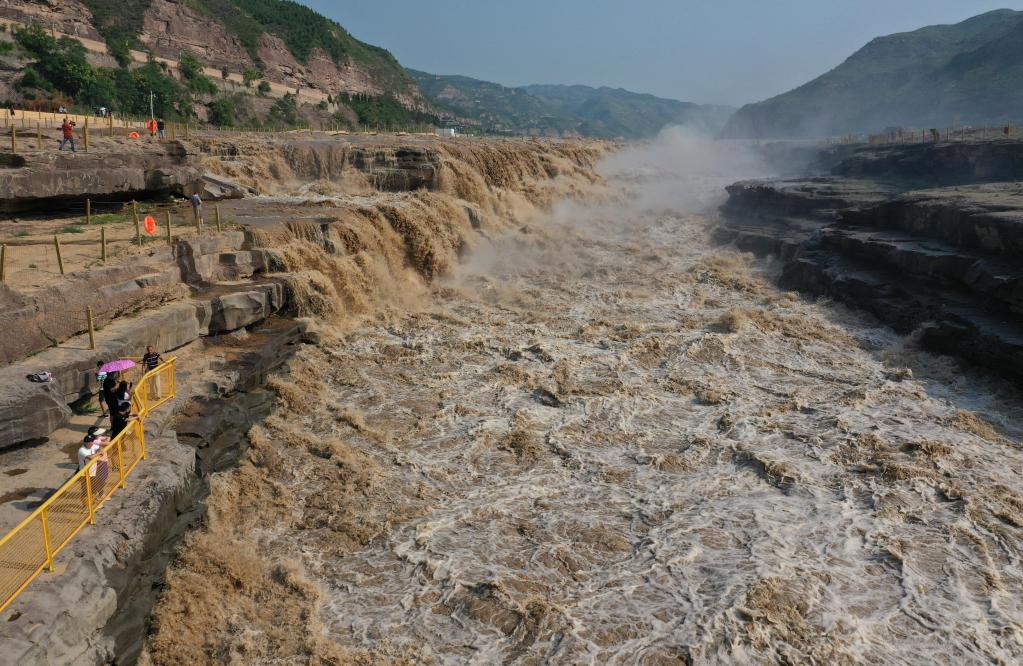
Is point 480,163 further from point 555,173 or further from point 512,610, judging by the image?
point 512,610

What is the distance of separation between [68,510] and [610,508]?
6.17 metres

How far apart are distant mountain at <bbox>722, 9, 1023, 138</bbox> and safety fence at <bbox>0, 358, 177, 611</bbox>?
267 ft

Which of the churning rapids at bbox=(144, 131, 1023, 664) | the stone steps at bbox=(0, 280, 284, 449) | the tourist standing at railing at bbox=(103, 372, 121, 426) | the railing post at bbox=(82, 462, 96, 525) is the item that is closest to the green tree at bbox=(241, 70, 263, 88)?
the churning rapids at bbox=(144, 131, 1023, 664)

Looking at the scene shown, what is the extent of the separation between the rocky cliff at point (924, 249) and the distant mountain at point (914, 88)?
5522 cm

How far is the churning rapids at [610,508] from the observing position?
6.71m

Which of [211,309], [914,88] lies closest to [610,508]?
[211,309]

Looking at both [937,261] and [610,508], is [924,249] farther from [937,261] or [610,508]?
[610,508]

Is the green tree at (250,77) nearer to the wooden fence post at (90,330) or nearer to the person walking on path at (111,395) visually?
the wooden fence post at (90,330)

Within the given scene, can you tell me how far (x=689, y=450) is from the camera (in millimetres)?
10336

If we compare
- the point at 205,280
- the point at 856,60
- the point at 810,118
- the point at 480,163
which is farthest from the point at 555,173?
the point at 856,60

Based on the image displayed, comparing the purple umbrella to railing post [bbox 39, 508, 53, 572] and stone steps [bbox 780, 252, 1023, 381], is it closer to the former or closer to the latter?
railing post [bbox 39, 508, 53, 572]

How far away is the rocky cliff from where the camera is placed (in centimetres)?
1408

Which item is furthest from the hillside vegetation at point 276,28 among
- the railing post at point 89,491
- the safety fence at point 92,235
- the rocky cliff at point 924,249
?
the railing post at point 89,491

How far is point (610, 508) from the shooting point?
8812 mm
